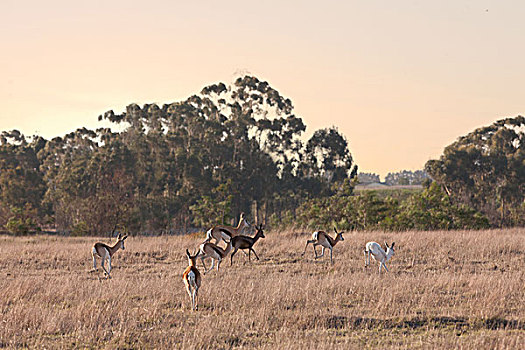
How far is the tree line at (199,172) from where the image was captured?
41.0m

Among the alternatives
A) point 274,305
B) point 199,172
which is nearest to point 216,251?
point 274,305

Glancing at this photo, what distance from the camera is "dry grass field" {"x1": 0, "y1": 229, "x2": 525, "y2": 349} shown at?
27.5ft

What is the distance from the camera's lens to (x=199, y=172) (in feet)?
153

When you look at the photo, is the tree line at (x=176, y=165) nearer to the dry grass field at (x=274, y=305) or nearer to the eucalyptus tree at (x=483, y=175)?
the eucalyptus tree at (x=483, y=175)

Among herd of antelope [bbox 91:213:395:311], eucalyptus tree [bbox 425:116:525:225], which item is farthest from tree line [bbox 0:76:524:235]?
herd of antelope [bbox 91:213:395:311]

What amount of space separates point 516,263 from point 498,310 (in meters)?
7.19

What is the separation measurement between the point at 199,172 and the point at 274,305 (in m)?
36.5

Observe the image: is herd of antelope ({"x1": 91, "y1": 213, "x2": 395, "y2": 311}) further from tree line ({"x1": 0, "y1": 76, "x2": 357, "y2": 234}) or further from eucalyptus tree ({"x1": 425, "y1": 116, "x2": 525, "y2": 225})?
eucalyptus tree ({"x1": 425, "y1": 116, "x2": 525, "y2": 225})

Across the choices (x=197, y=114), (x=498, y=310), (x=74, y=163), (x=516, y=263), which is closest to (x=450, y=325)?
(x=498, y=310)

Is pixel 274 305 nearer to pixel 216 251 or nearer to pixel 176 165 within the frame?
pixel 216 251

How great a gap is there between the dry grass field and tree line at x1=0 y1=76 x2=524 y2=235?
1829 centimetres

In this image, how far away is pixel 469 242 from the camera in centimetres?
1955

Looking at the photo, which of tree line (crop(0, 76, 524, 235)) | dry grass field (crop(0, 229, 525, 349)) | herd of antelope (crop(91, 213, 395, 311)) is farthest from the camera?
tree line (crop(0, 76, 524, 235))

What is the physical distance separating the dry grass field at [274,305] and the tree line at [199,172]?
1829 centimetres
